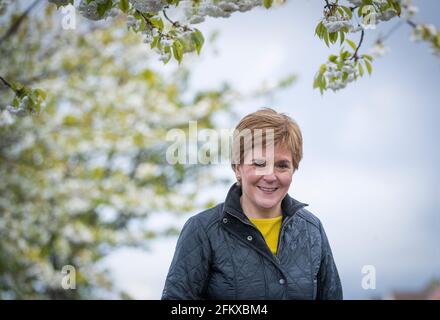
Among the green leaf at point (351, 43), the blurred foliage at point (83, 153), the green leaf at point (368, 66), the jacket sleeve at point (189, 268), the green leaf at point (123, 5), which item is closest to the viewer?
the jacket sleeve at point (189, 268)

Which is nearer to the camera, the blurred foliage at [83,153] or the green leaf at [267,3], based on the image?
the green leaf at [267,3]

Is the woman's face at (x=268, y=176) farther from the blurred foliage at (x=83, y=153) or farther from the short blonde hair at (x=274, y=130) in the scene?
the blurred foliage at (x=83, y=153)

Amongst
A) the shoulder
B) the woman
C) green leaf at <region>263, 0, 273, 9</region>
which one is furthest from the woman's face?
green leaf at <region>263, 0, 273, 9</region>

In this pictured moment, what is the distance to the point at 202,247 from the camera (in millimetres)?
1478

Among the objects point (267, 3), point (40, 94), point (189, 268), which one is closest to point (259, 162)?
point (189, 268)

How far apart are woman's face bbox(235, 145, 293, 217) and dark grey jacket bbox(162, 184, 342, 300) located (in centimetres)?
6

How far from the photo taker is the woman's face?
1.54 meters

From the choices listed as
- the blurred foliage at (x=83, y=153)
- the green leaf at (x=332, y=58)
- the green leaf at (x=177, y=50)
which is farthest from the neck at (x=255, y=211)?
the blurred foliage at (x=83, y=153)

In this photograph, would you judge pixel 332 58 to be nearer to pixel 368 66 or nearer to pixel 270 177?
pixel 368 66

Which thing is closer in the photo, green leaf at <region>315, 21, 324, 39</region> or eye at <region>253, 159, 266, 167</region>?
eye at <region>253, 159, 266, 167</region>

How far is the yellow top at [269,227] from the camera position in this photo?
157cm

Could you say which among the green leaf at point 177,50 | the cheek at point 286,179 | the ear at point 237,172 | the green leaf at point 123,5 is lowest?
the cheek at point 286,179

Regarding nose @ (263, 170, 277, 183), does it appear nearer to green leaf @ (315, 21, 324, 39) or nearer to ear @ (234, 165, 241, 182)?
ear @ (234, 165, 241, 182)

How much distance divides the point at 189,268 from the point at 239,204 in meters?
0.22
